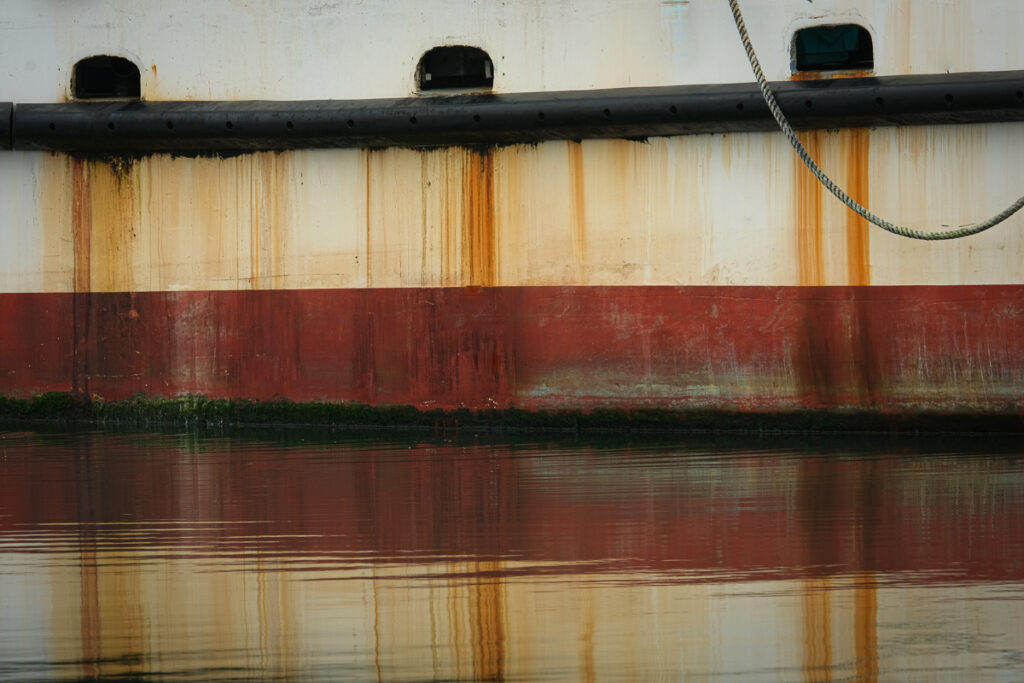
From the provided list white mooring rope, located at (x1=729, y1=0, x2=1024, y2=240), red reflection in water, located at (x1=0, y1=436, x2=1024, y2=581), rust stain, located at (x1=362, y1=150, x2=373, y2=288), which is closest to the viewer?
red reflection in water, located at (x1=0, y1=436, x2=1024, y2=581)

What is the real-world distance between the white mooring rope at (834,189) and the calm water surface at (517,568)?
1051 millimetres

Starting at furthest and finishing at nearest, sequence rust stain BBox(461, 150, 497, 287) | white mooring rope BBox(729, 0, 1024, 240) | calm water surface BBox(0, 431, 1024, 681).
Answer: rust stain BBox(461, 150, 497, 287) < white mooring rope BBox(729, 0, 1024, 240) < calm water surface BBox(0, 431, 1024, 681)

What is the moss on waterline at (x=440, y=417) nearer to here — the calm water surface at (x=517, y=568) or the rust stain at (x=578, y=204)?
the calm water surface at (x=517, y=568)

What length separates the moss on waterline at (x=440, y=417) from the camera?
697 cm

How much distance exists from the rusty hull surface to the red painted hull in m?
0.01

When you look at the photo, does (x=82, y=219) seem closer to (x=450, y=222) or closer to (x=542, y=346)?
(x=450, y=222)

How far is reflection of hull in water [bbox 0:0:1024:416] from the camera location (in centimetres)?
694

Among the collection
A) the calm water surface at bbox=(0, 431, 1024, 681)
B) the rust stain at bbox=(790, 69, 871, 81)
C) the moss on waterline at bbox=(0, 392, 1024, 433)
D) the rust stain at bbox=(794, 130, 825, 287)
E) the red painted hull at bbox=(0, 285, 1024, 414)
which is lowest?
the calm water surface at bbox=(0, 431, 1024, 681)

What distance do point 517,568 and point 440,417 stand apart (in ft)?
11.9

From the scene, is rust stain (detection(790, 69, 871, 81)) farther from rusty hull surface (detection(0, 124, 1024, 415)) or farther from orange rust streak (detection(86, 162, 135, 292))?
orange rust streak (detection(86, 162, 135, 292))

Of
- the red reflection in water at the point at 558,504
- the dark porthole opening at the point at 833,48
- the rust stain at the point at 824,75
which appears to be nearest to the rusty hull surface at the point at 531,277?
the rust stain at the point at 824,75

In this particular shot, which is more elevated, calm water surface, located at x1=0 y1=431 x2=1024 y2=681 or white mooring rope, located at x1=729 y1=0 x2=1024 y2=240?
white mooring rope, located at x1=729 y1=0 x2=1024 y2=240

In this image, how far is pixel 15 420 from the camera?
7.91 meters

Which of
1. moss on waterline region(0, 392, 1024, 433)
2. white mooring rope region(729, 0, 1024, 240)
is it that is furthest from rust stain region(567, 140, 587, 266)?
white mooring rope region(729, 0, 1024, 240)
